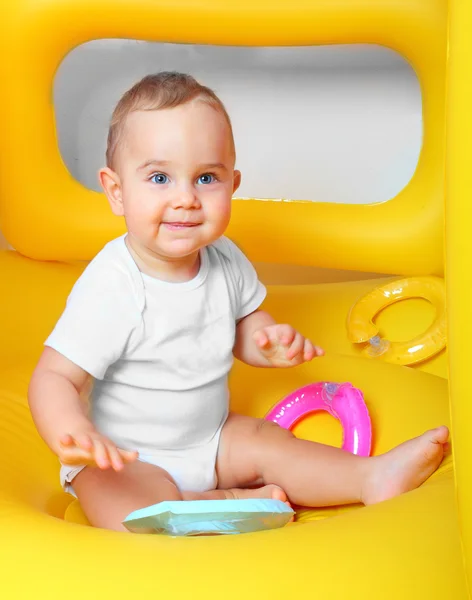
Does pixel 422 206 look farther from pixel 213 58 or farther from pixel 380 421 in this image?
pixel 213 58

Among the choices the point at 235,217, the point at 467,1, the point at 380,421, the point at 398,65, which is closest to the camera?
the point at 467,1

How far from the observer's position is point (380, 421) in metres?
1.14

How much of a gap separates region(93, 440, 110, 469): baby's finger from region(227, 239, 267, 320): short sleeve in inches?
13.8

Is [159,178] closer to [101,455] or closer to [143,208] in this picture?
[143,208]

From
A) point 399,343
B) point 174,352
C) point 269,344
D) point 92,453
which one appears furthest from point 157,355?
point 399,343

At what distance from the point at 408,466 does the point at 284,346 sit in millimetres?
194

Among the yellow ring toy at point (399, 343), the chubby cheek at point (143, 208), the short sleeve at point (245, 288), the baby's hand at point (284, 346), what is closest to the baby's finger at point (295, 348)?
the baby's hand at point (284, 346)

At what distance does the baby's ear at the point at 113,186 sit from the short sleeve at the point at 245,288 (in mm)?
171

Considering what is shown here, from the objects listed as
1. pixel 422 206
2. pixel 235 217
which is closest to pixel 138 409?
pixel 235 217

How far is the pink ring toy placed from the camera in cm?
111

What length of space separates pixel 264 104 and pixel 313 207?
44cm

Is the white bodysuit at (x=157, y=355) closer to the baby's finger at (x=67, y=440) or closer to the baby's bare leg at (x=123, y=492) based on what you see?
the baby's bare leg at (x=123, y=492)

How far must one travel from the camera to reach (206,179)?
0.98m

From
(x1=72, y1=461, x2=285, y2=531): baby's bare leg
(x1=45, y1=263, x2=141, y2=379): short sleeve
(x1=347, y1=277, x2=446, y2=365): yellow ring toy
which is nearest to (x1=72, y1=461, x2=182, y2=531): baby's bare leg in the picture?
(x1=72, y1=461, x2=285, y2=531): baby's bare leg
